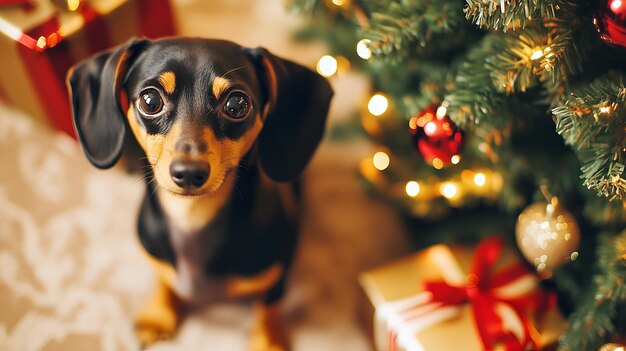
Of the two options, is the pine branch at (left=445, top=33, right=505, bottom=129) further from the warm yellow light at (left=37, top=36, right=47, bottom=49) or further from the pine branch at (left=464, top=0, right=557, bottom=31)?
the warm yellow light at (left=37, top=36, right=47, bottom=49)

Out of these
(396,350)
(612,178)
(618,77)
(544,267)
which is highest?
(618,77)

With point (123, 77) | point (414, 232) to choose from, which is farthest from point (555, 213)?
point (123, 77)

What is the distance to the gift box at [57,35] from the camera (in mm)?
1026

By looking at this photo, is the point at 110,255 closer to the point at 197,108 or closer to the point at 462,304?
the point at 197,108

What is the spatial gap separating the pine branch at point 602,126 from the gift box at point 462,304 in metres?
0.33

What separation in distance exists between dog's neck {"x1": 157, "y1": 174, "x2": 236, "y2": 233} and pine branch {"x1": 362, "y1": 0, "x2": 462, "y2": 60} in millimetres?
313

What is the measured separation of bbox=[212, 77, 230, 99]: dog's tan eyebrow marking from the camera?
2.56 ft

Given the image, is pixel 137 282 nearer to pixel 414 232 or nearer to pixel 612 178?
pixel 414 232

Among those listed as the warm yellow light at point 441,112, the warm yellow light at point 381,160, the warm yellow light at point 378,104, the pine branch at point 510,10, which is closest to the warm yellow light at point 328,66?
the warm yellow light at point 378,104

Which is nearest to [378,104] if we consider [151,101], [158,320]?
[151,101]

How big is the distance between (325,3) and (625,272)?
0.73 m

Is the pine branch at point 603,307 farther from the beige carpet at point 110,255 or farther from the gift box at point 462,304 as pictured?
the beige carpet at point 110,255

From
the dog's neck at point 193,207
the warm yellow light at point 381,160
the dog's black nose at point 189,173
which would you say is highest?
the dog's black nose at point 189,173

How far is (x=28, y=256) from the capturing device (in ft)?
3.72
